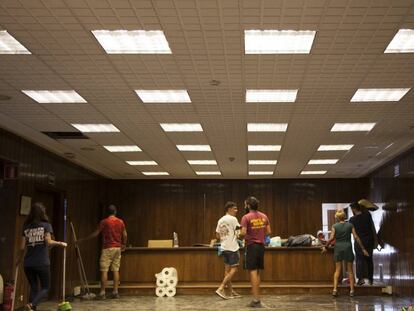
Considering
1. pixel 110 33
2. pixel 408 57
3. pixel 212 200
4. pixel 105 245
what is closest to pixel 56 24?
pixel 110 33

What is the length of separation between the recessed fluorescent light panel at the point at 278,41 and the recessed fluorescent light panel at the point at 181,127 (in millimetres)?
3158

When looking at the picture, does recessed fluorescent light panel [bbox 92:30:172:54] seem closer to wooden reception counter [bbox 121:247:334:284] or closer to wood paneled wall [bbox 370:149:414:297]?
wood paneled wall [bbox 370:149:414:297]

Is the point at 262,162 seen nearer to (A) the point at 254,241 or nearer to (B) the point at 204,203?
Answer: (B) the point at 204,203

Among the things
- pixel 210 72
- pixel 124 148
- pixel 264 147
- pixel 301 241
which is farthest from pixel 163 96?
pixel 301 241

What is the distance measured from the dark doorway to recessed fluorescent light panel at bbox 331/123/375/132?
5.72 m

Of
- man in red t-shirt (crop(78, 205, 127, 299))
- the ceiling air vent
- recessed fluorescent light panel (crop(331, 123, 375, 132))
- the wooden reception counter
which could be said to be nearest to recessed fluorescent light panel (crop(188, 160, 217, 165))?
the wooden reception counter

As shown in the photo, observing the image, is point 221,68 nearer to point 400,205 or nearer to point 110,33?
point 110,33

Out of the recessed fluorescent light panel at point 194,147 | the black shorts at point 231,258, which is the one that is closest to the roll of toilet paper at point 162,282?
the black shorts at point 231,258

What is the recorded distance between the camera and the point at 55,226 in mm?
10750

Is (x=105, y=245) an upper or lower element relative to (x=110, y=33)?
lower

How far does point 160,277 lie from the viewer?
32.8 ft

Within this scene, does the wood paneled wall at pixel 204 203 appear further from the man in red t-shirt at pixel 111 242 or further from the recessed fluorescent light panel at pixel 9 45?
the recessed fluorescent light panel at pixel 9 45

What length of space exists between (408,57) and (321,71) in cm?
88

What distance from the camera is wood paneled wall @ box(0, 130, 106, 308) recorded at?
820 centimetres
